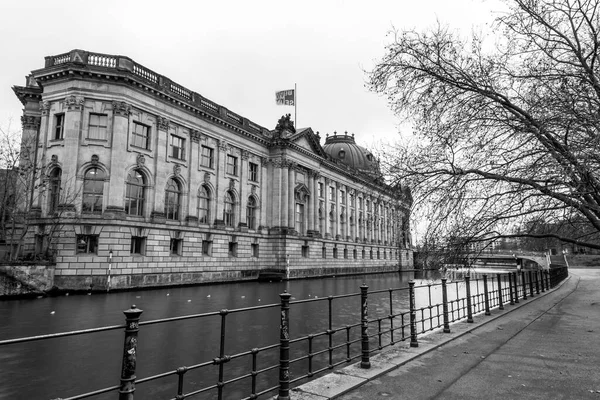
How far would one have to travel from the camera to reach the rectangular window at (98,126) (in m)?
30.5

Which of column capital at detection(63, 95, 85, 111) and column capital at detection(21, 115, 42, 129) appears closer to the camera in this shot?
column capital at detection(63, 95, 85, 111)

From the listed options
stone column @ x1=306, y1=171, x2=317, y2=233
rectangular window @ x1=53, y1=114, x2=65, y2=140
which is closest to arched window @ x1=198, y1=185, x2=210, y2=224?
rectangular window @ x1=53, y1=114, x2=65, y2=140

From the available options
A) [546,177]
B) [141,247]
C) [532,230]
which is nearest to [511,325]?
[532,230]

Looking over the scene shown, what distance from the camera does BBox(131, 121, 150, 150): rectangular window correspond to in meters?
32.2

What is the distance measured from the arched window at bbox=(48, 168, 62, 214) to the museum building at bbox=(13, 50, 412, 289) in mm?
78

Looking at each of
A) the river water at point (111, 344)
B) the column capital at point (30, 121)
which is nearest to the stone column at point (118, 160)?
the column capital at point (30, 121)

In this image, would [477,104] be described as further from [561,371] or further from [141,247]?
[141,247]

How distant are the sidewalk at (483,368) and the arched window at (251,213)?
115 feet

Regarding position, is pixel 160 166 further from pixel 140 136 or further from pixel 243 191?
pixel 243 191

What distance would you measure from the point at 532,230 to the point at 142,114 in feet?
98.2

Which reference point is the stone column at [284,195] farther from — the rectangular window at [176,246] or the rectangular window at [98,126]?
the rectangular window at [98,126]

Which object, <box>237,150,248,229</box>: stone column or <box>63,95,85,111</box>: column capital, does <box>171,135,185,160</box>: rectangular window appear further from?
<box>237,150,248,229</box>: stone column

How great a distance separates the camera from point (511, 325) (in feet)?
38.5

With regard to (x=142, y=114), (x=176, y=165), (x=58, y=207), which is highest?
(x=142, y=114)
